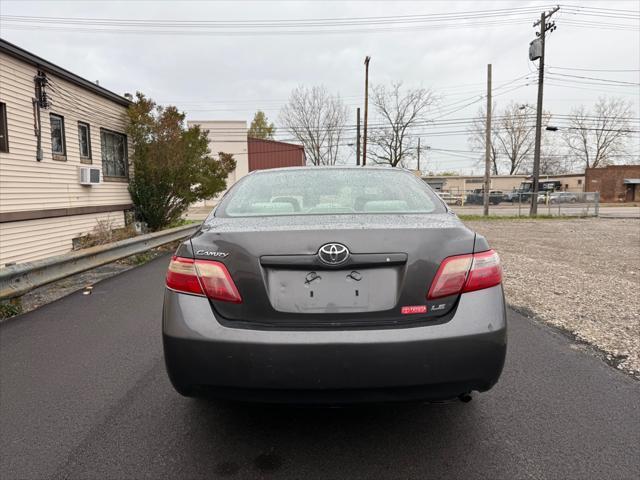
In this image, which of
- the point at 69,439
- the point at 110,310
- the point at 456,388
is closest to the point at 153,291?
the point at 110,310

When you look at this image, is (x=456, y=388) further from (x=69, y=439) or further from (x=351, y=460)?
(x=69, y=439)

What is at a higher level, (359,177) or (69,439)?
(359,177)

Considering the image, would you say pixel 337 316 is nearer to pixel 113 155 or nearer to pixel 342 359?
pixel 342 359

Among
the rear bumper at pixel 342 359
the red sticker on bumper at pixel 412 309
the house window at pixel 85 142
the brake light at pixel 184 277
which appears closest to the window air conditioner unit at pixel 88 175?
the house window at pixel 85 142

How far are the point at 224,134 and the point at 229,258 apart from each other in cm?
4064

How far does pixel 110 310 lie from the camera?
17.5ft

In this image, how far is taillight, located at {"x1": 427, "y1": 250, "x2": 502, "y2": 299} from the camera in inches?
83.4

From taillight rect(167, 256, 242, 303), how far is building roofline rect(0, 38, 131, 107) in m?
9.13

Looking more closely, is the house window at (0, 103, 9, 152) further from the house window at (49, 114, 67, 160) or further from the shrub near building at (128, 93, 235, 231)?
the shrub near building at (128, 93, 235, 231)

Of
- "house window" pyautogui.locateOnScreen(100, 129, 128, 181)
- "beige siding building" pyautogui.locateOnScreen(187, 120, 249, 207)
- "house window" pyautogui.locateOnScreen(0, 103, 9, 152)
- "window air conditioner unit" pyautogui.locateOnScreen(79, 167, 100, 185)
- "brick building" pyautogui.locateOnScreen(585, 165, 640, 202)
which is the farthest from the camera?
"brick building" pyautogui.locateOnScreen(585, 165, 640, 202)

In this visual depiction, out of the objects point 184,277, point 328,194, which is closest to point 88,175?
point 328,194

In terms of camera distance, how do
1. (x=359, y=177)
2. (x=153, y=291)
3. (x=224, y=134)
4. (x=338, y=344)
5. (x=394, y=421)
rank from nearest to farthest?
(x=338, y=344), (x=394, y=421), (x=359, y=177), (x=153, y=291), (x=224, y=134)

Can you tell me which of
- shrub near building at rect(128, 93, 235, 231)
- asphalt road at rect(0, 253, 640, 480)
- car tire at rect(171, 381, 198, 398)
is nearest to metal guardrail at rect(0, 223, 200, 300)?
asphalt road at rect(0, 253, 640, 480)

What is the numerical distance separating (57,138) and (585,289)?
449 inches
